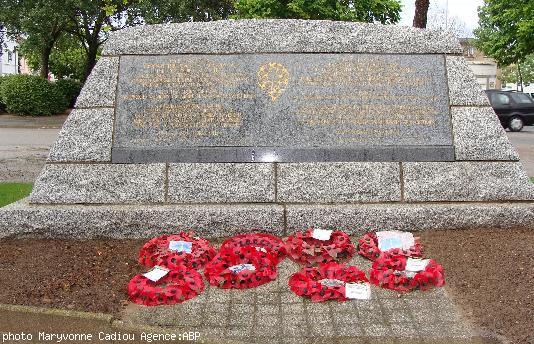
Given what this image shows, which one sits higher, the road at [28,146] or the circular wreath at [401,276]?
the circular wreath at [401,276]

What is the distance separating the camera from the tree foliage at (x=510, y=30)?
21359 millimetres

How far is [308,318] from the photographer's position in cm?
387

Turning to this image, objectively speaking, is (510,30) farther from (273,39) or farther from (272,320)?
(272,320)

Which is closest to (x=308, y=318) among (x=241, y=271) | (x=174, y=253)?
(x=241, y=271)

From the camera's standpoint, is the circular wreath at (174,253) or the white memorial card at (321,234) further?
the white memorial card at (321,234)

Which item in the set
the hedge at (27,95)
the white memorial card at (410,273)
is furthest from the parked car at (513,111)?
the white memorial card at (410,273)

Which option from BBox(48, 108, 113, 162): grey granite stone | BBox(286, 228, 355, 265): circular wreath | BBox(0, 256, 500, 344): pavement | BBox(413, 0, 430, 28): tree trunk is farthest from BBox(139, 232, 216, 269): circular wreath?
BBox(413, 0, 430, 28): tree trunk

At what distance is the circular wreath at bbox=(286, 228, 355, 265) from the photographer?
4.79 metres

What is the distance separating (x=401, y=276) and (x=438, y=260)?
0.61 m

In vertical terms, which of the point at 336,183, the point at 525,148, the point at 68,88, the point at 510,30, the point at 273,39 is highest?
the point at 510,30

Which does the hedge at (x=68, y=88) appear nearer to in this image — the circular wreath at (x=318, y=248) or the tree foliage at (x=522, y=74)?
the circular wreath at (x=318, y=248)

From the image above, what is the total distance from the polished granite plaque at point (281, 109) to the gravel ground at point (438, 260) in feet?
3.24

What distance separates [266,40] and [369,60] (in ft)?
3.53

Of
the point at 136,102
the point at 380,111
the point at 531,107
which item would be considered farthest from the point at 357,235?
the point at 531,107
